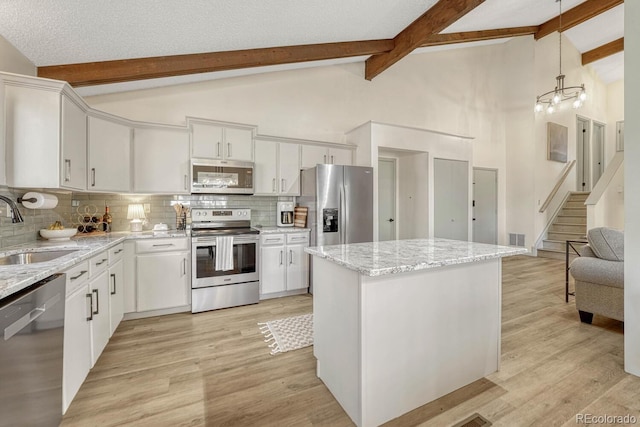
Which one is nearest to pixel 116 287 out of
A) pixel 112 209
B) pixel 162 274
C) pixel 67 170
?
pixel 162 274

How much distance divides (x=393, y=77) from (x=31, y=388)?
20.0 feet

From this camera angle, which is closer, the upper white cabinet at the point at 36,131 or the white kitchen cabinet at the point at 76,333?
the white kitchen cabinet at the point at 76,333

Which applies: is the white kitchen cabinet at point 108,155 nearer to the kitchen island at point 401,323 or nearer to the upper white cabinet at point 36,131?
the upper white cabinet at point 36,131

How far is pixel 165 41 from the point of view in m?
2.60

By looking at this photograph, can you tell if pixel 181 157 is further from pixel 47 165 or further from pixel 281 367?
pixel 281 367

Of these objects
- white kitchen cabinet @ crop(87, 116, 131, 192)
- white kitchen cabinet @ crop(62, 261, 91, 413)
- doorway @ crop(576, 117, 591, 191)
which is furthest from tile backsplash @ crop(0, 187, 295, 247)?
doorway @ crop(576, 117, 591, 191)

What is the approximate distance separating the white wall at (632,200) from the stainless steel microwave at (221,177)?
3682 millimetres

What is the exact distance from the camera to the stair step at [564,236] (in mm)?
6121

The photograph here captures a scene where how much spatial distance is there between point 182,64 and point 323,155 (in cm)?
223

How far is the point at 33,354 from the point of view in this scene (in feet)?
4.18

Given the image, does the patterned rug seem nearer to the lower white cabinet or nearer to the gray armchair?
the lower white cabinet

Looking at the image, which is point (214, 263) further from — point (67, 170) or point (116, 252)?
point (67, 170)

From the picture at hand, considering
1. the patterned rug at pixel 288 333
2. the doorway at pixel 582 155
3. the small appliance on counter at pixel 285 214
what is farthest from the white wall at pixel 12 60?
the doorway at pixel 582 155

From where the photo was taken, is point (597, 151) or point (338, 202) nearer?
point (338, 202)
